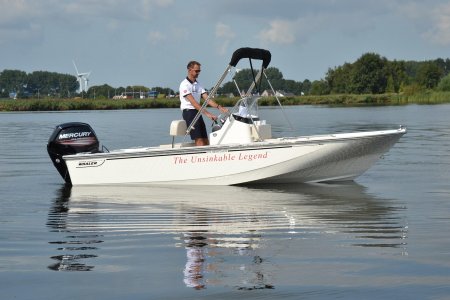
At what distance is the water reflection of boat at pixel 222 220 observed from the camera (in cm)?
769

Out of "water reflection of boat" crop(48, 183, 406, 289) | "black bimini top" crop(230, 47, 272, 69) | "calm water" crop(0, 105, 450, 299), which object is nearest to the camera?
"calm water" crop(0, 105, 450, 299)

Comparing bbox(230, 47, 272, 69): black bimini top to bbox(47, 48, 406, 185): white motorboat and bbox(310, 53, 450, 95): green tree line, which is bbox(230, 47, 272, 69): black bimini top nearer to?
bbox(47, 48, 406, 185): white motorboat

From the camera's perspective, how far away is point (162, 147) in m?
13.9

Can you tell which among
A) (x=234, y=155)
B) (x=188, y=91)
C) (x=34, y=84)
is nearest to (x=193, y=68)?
(x=188, y=91)

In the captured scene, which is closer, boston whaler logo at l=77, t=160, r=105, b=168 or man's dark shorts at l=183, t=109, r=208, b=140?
man's dark shorts at l=183, t=109, r=208, b=140

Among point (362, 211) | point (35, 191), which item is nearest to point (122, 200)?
point (35, 191)

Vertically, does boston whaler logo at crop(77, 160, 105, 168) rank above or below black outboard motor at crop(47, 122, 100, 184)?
below

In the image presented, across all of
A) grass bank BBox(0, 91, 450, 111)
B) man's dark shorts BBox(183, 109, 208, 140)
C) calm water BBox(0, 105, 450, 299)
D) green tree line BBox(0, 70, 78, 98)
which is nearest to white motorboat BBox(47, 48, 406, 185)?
man's dark shorts BBox(183, 109, 208, 140)

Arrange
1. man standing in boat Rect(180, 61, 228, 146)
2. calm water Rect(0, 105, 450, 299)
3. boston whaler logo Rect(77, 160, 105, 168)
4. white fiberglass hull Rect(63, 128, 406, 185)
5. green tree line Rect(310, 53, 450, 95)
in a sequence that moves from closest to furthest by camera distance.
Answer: calm water Rect(0, 105, 450, 299) → white fiberglass hull Rect(63, 128, 406, 185) → man standing in boat Rect(180, 61, 228, 146) → boston whaler logo Rect(77, 160, 105, 168) → green tree line Rect(310, 53, 450, 95)

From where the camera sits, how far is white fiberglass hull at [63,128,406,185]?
13.2 meters

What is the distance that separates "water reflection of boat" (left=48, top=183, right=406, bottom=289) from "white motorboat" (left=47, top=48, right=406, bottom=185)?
0.22 meters

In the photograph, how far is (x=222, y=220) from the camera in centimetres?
1017

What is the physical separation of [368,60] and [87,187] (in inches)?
4954

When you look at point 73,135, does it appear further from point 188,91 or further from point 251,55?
point 251,55
